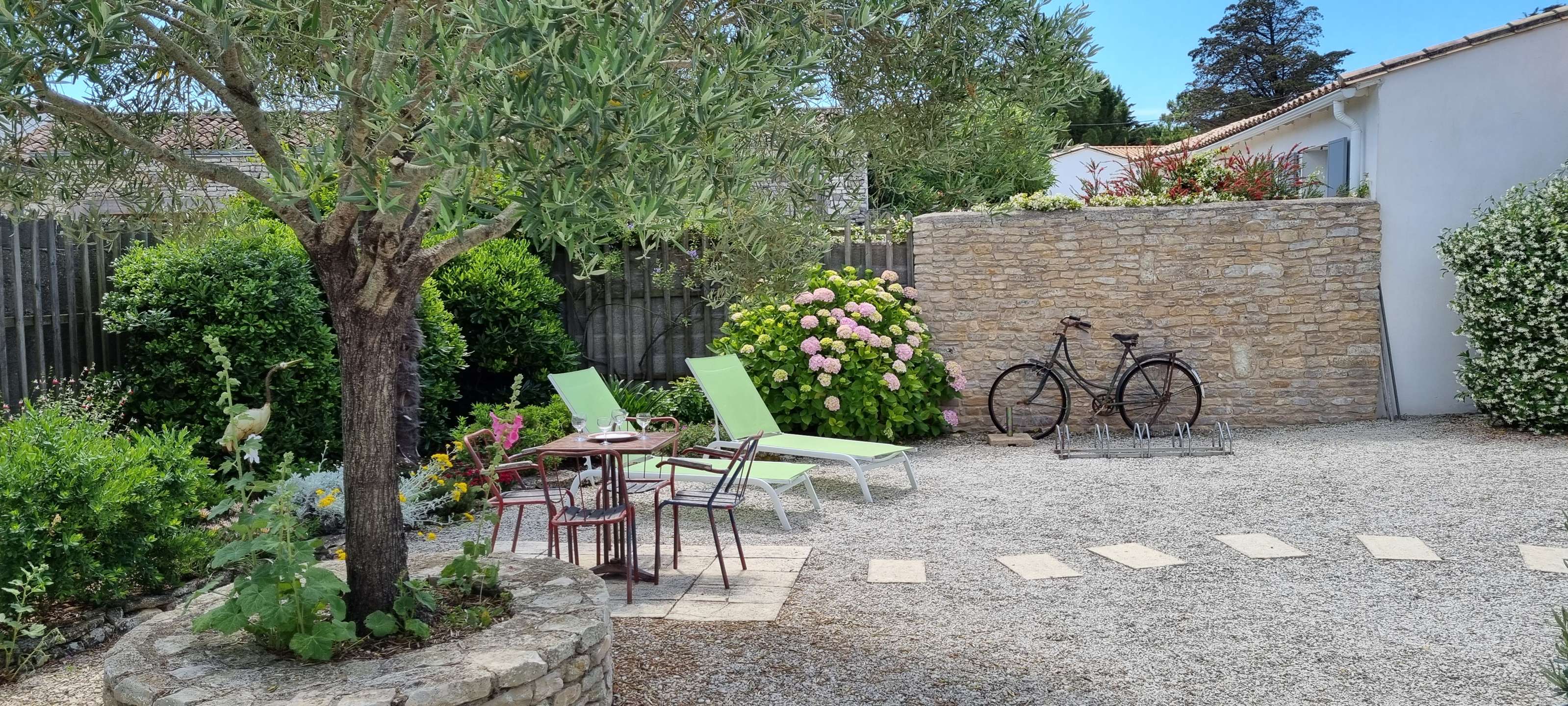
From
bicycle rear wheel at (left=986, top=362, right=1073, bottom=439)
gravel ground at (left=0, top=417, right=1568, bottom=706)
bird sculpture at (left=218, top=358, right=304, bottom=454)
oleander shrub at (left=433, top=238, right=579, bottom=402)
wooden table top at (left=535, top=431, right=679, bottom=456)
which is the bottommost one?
gravel ground at (left=0, top=417, right=1568, bottom=706)

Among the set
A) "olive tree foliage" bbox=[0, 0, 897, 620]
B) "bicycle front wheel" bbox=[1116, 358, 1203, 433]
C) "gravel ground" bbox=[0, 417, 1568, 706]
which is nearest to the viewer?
A: "olive tree foliage" bbox=[0, 0, 897, 620]

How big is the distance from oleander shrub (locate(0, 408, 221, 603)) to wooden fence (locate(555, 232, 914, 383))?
197 inches

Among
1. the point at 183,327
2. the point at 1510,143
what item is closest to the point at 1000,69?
the point at 183,327

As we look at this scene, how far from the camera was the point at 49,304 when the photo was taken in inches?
223

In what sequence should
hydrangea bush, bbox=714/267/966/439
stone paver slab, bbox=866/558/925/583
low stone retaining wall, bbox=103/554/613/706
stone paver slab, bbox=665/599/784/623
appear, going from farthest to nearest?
hydrangea bush, bbox=714/267/966/439
stone paver slab, bbox=866/558/925/583
stone paver slab, bbox=665/599/784/623
low stone retaining wall, bbox=103/554/613/706

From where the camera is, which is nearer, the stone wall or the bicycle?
the bicycle

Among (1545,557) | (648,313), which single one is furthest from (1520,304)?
→ (648,313)

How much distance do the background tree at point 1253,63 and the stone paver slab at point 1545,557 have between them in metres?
32.6

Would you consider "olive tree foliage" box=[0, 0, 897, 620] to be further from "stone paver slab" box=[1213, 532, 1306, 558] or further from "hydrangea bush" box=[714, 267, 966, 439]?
"hydrangea bush" box=[714, 267, 966, 439]

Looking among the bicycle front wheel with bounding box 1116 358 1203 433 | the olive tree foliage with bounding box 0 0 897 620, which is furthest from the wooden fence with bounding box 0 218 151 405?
the bicycle front wheel with bounding box 1116 358 1203 433

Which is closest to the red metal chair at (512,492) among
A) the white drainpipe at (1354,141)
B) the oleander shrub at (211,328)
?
the oleander shrub at (211,328)

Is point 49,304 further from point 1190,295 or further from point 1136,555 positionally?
point 1190,295

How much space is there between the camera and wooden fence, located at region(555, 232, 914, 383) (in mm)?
9656

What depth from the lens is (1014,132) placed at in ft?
15.3
